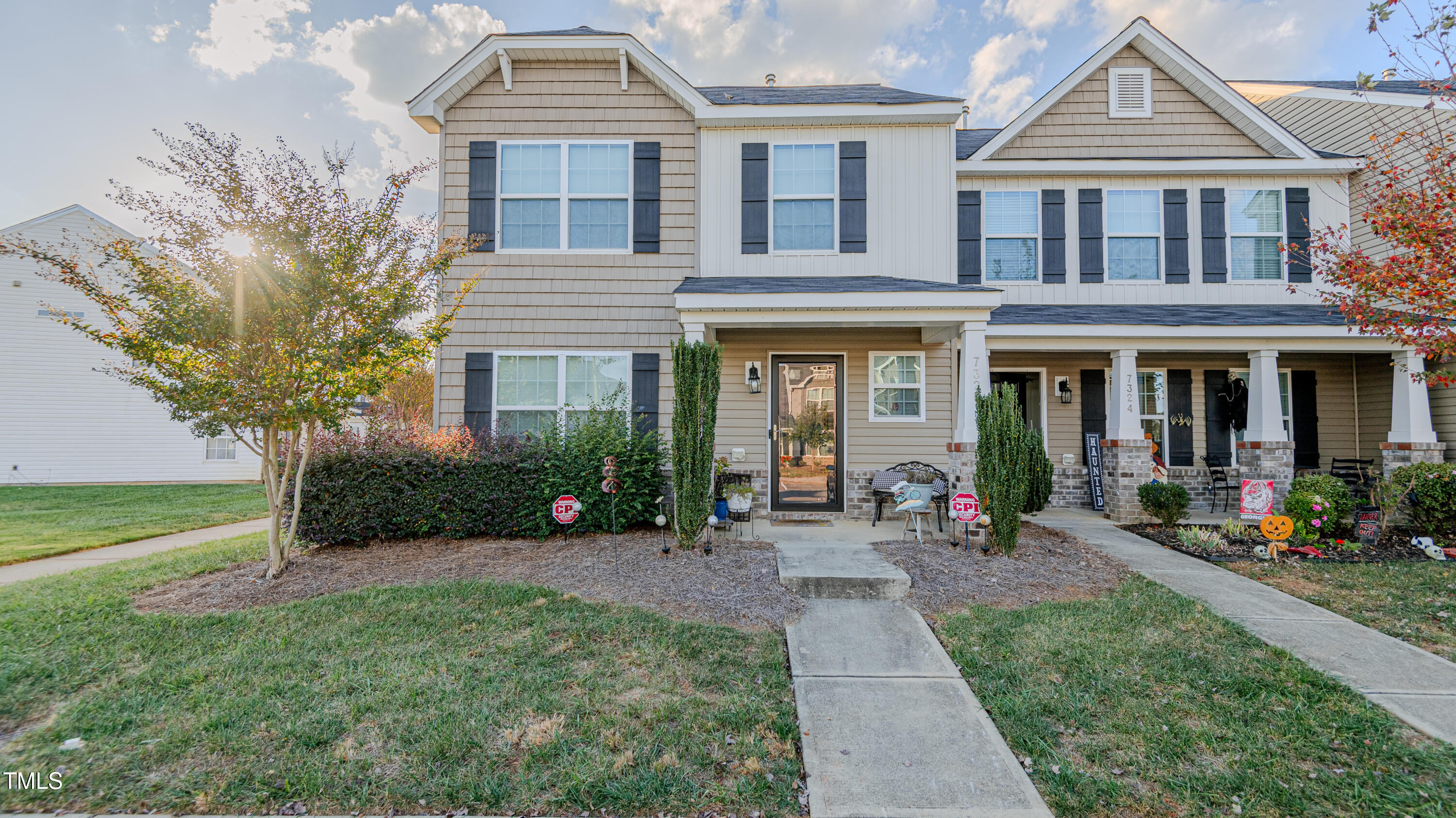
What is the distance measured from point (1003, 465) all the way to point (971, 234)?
193 inches

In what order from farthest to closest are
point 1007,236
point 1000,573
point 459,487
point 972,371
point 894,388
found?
point 1007,236 → point 894,388 → point 972,371 → point 459,487 → point 1000,573

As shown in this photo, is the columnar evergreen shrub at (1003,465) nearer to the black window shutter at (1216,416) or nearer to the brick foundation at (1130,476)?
the brick foundation at (1130,476)

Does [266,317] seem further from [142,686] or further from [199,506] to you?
[199,506]

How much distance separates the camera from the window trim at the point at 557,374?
7.71 metres

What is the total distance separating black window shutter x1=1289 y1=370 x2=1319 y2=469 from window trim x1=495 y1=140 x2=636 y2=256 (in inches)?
438

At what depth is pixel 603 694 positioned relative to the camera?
3.08 m

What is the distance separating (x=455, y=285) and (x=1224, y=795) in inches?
333

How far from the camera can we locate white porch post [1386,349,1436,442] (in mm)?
7754

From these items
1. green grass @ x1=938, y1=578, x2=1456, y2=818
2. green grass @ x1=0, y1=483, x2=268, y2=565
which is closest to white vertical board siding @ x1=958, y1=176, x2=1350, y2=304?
green grass @ x1=938, y1=578, x2=1456, y2=818

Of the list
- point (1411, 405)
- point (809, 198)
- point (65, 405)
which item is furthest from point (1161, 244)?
point (65, 405)

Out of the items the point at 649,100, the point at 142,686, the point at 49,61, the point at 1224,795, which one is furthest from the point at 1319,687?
the point at 49,61

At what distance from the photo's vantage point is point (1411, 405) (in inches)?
307

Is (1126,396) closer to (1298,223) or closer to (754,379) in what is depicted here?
(1298,223)

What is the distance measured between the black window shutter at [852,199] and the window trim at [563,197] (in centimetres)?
287
